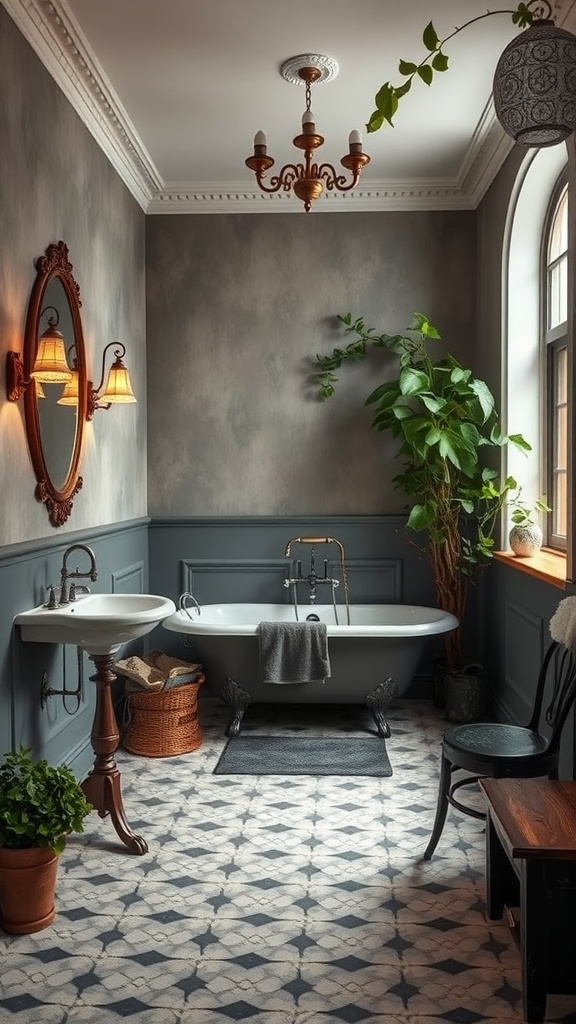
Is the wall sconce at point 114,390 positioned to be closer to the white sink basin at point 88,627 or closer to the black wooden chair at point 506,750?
the white sink basin at point 88,627

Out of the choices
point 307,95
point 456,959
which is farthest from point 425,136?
point 456,959

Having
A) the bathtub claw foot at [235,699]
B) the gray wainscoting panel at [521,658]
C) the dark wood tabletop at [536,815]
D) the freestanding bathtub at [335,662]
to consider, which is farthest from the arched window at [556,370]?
the dark wood tabletop at [536,815]

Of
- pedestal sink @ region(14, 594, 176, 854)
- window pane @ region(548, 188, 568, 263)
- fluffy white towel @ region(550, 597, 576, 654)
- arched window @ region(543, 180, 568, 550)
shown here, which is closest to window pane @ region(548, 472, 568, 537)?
arched window @ region(543, 180, 568, 550)

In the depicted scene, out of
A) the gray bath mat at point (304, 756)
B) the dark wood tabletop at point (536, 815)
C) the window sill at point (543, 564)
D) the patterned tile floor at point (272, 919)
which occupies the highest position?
the window sill at point (543, 564)

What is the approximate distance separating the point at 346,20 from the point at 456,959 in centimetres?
321

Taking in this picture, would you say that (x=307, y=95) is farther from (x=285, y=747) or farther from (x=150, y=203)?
(x=285, y=747)

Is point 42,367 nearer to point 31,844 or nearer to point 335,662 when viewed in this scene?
point 31,844

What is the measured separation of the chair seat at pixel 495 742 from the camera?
2707 millimetres

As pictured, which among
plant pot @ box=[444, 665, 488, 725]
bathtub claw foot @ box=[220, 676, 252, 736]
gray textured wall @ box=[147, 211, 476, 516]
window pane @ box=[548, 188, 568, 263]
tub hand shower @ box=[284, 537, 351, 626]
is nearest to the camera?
window pane @ box=[548, 188, 568, 263]

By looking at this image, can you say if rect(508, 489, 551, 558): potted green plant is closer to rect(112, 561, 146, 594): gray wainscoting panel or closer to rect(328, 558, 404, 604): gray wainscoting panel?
rect(328, 558, 404, 604): gray wainscoting panel

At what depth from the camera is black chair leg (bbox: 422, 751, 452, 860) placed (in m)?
2.95

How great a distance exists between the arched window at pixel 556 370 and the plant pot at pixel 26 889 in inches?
107

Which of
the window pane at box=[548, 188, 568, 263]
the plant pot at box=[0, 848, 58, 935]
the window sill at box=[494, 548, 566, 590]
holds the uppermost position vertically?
the window pane at box=[548, 188, 568, 263]

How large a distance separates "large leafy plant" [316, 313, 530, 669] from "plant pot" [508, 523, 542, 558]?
0.29m
